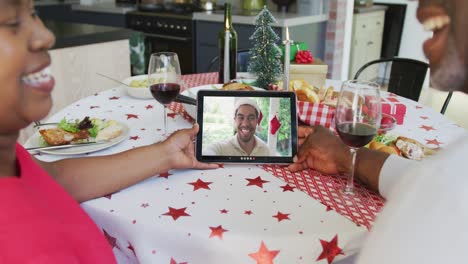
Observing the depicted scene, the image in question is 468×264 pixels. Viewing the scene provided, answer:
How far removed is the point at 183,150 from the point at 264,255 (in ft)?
1.29

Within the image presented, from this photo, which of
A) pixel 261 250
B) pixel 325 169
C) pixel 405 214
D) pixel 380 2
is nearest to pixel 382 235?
pixel 405 214

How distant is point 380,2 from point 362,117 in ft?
15.7

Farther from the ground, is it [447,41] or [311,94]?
[447,41]

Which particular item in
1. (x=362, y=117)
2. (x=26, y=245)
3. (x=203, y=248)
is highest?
(x=362, y=117)

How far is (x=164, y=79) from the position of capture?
1.30 meters

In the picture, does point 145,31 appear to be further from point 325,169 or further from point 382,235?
point 382,235

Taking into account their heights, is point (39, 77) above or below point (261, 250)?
above

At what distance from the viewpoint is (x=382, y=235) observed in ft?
1.80

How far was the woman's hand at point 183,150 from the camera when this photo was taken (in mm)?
1109

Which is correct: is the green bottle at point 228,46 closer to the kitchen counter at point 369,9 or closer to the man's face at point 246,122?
the man's face at point 246,122

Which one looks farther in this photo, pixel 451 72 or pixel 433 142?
pixel 433 142

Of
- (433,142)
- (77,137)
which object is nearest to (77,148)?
(77,137)

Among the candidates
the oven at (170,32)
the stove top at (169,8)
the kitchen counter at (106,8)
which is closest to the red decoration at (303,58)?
the oven at (170,32)

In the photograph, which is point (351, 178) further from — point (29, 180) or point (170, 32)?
point (170, 32)
